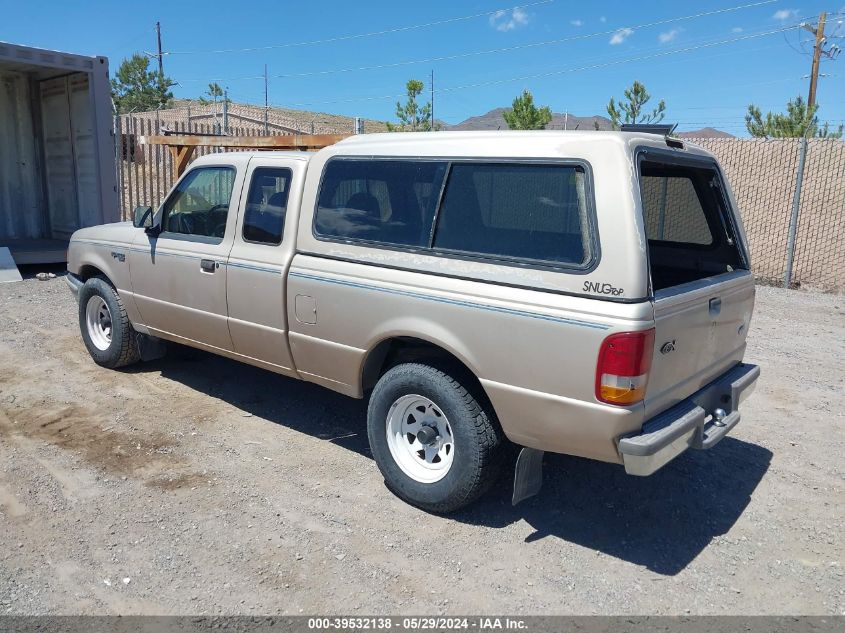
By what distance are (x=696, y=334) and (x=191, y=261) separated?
137 inches

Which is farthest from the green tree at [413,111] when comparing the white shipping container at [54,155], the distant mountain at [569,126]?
the white shipping container at [54,155]

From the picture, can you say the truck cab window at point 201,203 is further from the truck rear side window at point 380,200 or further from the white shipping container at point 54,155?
the white shipping container at point 54,155

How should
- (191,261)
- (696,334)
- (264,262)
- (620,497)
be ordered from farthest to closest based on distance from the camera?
1. (191,261)
2. (264,262)
3. (620,497)
4. (696,334)

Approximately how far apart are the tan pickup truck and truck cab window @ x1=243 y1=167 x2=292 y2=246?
0.01m

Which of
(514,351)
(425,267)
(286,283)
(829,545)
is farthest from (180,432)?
(829,545)

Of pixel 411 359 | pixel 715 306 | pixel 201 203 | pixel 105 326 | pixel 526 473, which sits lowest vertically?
pixel 526 473

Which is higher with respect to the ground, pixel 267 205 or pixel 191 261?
pixel 267 205

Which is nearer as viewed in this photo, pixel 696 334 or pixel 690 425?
pixel 690 425

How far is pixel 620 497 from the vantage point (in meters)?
4.29

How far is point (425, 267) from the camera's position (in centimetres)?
386

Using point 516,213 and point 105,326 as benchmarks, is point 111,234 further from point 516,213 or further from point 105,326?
point 516,213

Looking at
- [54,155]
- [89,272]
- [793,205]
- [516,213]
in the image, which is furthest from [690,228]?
[54,155]

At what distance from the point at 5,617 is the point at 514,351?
2.55 m

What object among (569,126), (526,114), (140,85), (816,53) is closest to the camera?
(526,114)
